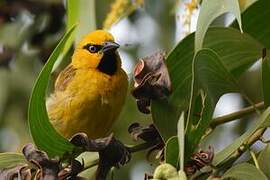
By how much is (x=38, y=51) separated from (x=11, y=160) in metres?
2.01

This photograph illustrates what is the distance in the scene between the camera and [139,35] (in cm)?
342

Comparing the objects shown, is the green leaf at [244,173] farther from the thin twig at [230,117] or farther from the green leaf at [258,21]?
the green leaf at [258,21]

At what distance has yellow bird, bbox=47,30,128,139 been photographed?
262 centimetres

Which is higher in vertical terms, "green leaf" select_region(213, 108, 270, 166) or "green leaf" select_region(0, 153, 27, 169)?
"green leaf" select_region(213, 108, 270, 166)

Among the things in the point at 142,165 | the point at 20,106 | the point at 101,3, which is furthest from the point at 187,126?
the point at 20,106

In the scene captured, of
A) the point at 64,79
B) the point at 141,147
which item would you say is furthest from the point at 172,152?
the point at 64,79

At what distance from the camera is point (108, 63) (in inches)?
111

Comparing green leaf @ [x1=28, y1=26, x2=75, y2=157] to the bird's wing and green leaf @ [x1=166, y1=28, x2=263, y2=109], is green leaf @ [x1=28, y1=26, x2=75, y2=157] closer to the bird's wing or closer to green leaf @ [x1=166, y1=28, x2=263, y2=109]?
green leaf @ [x1=166, y1=28, x2=263, y2=109]

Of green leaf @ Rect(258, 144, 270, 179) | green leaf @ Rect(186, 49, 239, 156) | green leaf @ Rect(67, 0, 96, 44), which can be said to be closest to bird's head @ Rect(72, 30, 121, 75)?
green leaf @ Rect(67, 0, 96, 44)

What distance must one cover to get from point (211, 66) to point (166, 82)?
10 centimetres

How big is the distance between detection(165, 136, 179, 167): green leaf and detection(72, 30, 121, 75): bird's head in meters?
1.30

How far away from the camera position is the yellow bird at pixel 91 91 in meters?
2.62

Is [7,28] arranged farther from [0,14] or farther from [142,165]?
[142,165]

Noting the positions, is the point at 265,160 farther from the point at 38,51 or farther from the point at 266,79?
the point at 38,51
